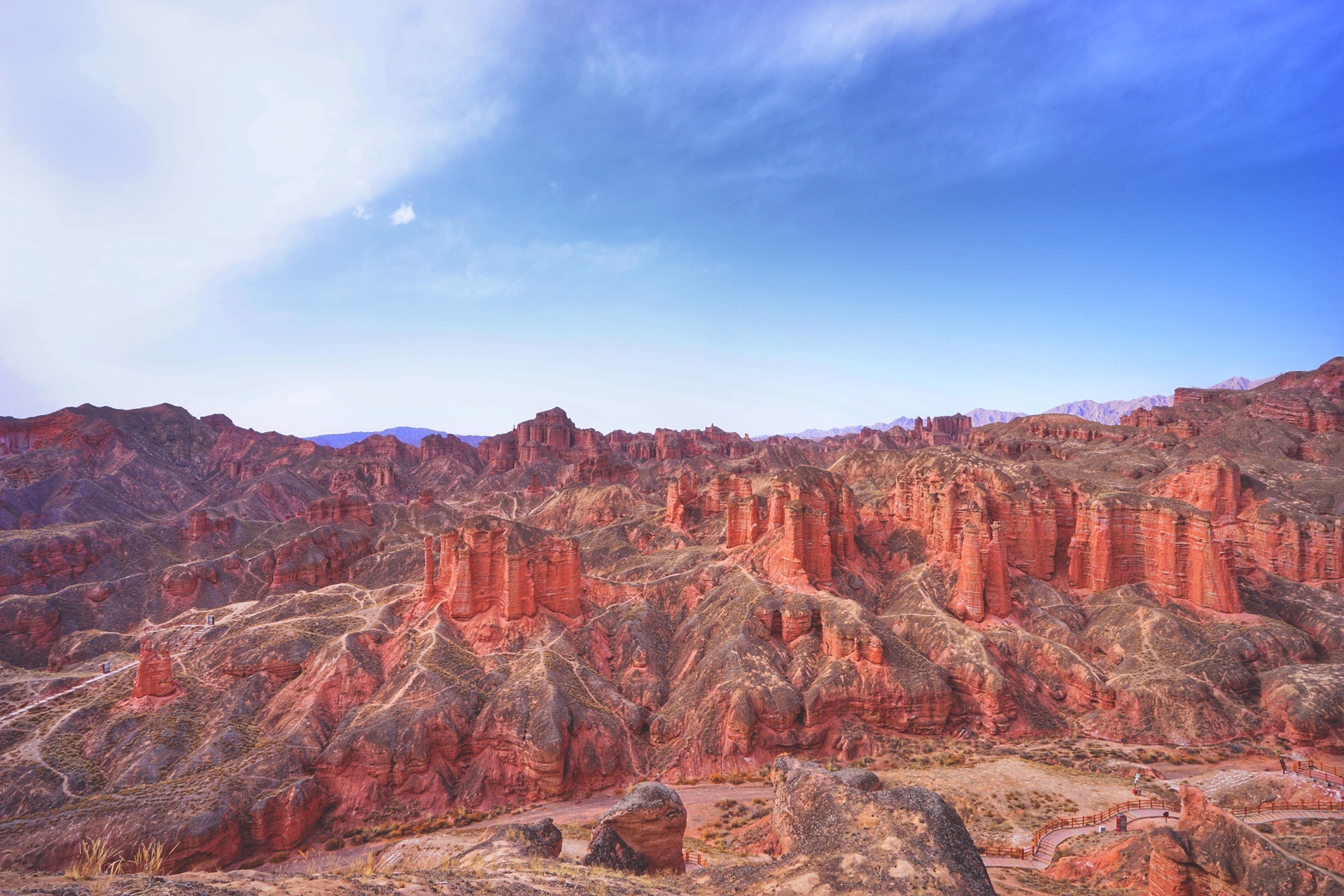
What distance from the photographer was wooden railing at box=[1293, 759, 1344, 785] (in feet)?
122

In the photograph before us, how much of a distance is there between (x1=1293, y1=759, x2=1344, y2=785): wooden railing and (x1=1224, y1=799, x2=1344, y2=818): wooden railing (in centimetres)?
774

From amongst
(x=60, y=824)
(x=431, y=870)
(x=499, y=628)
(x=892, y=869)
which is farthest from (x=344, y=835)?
(x=892, y=869)

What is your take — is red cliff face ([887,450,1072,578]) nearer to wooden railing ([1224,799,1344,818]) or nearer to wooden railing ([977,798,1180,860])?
wooden railing ([977,798,1180,860])

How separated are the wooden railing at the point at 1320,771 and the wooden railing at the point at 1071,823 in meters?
10.4

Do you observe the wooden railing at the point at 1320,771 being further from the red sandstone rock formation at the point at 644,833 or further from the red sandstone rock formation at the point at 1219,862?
the red sandstone rock formation at the point at 644,833

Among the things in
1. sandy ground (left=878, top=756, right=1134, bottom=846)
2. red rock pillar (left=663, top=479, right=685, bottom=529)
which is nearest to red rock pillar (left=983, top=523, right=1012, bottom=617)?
sandy ground (left=878, top=756, right=1134, bottom=846)

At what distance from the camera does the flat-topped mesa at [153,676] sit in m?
44.7

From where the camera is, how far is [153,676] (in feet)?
147

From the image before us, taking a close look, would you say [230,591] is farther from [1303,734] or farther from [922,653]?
[1303,734]

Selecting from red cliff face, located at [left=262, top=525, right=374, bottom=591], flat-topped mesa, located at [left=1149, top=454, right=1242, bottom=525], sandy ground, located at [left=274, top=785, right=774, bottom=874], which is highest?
flat-topped mesa, located at [left=1149, top=454, right=1242, bottom=525]

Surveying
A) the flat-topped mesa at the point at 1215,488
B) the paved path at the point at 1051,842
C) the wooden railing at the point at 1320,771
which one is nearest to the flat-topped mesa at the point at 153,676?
the paved path at the point at 1051,842

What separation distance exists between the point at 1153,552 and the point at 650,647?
51771 mm

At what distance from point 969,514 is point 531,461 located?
153852 millimetres

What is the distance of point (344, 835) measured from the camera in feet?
126
